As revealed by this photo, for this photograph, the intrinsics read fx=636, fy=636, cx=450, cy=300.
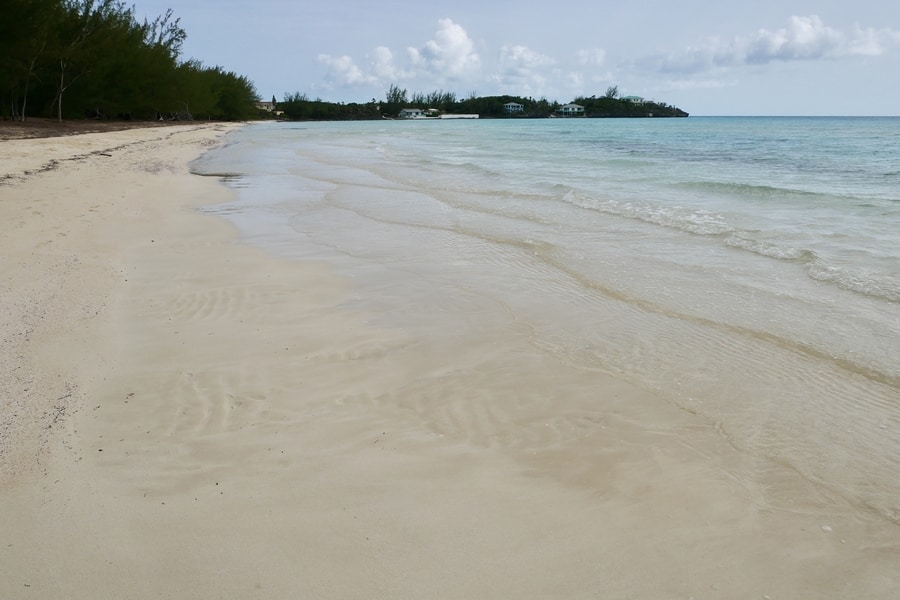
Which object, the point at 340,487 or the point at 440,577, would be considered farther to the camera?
the point at 340,487

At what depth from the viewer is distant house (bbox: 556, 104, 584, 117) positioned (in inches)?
6855

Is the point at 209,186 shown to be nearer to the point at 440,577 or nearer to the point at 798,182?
the point at 440,577

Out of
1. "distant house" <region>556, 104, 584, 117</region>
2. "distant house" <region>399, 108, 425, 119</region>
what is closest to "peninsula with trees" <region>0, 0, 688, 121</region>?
"distant house" <region>399, 108, 425, 119</region>

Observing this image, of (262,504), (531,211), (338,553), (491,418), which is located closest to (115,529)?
(262,504)

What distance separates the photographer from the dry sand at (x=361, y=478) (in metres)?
2.25

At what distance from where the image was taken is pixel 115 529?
2.42 m

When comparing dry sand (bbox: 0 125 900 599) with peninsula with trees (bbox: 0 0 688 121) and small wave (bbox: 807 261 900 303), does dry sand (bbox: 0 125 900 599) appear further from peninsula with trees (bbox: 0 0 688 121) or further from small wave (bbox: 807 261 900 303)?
peninsula with trees (bbox: 0 0 688 121)

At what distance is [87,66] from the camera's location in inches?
1531

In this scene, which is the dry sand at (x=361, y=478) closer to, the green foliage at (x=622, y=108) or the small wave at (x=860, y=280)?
A: the small wave at (x=860, y=280)

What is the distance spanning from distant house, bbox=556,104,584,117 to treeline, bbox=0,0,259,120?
12410 cm

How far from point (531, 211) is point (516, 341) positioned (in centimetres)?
671

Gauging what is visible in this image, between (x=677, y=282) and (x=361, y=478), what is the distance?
4542 millimetres

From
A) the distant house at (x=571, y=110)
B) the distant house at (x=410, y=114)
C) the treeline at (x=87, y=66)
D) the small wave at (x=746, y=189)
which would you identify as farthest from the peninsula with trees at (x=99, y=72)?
the distant house at (x=571, y=110)

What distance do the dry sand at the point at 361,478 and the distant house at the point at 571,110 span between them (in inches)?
7102
